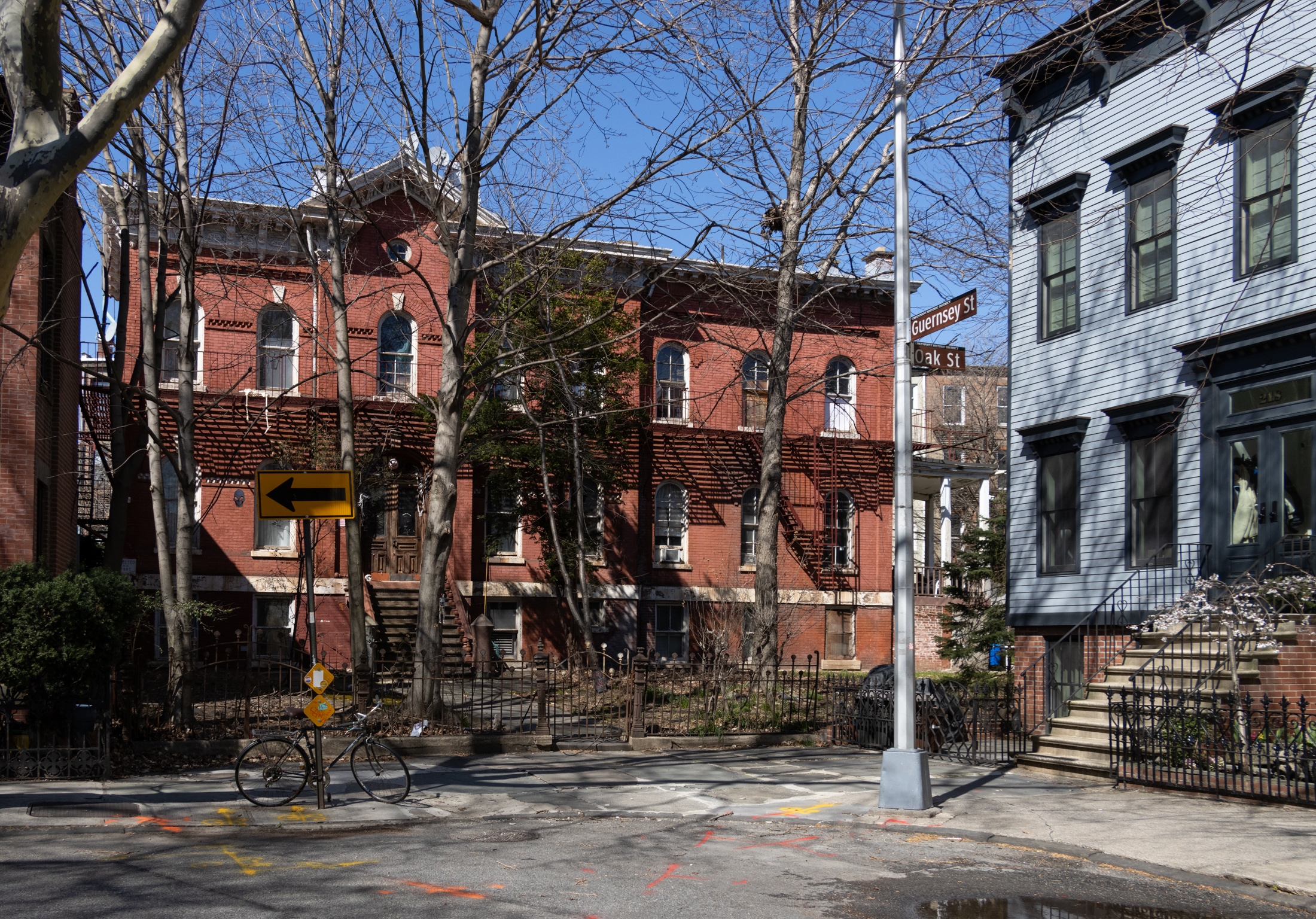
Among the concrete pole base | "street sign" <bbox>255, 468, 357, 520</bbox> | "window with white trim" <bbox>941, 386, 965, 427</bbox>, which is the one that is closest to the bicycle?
"street sign" <bbox>255, 468, 357, 520</bbox>

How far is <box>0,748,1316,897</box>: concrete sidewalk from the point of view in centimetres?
1014

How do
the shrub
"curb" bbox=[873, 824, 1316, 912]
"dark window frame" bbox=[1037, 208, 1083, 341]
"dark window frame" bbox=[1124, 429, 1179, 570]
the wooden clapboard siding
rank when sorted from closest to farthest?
"curb" bbox=[873, 824, 1316, 912]
the shrub
the wooden clapboard siding
"dark window frame" bbox=[1124, 429, 1179, 570]
"dark window frame" bbox=[1037, 208, 1083, 341]

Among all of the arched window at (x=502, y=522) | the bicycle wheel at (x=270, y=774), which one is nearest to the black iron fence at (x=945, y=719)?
the bicycle wheel at (x=270, y=774)

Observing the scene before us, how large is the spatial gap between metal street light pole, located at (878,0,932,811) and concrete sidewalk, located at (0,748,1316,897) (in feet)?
1.00

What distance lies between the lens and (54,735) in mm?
13367

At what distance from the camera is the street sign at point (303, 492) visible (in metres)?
11.5

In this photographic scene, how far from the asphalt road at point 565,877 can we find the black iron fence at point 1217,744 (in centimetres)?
351

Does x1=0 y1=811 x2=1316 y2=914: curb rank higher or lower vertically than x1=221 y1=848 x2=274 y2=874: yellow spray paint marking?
lower

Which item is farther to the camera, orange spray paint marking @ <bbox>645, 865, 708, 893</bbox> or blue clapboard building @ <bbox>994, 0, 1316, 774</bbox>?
blue clapboard building @ <bbox>994, 0, 1316, 774</bbox>

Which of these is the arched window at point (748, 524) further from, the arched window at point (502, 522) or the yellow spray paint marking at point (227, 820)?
the yellow spray paint marking at point (227, 820)

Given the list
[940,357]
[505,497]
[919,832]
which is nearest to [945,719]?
[919,832]

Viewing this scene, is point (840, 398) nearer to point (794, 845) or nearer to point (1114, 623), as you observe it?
point (1114, 623)

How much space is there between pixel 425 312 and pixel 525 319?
4.53 meters

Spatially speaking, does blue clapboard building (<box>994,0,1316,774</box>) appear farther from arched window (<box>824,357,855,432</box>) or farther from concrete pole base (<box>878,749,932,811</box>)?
arched window (<box>824,357,855,432</box>)
